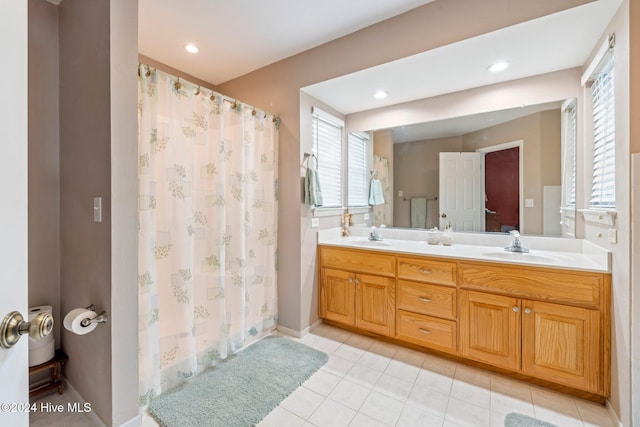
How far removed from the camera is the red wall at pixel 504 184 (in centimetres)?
241

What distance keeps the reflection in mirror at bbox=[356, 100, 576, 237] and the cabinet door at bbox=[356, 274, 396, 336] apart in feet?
2.72

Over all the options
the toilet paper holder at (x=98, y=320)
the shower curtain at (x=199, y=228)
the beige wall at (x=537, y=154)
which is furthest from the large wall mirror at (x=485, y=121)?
the toilet paper holder at (x=98, y=320)

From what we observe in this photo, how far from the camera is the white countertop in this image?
1.78 meters

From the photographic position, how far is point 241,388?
1837mm

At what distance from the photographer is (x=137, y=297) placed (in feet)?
4.93

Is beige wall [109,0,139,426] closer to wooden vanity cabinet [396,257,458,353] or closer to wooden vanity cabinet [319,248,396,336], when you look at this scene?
wooden vanity cabinet [319,248,396,336]

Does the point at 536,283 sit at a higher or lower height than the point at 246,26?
lower

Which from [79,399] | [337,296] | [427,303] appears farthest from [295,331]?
[79,399]

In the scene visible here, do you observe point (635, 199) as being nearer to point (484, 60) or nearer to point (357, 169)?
point (484, 60)

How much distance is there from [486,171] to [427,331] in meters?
1.55

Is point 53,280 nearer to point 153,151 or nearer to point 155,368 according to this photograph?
point 155,368

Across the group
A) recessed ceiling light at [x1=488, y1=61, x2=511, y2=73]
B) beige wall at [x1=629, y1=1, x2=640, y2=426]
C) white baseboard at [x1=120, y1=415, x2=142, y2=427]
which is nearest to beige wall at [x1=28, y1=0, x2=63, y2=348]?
white baseboard at [x1=120, y1=415, x2=142, y2=427]

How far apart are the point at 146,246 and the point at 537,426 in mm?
2488
